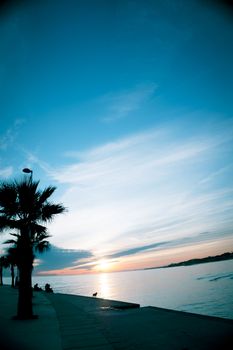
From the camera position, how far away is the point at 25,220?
11.8m

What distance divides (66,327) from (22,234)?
454 centimetres

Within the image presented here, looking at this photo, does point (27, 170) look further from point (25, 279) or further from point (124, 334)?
point (124, 334)

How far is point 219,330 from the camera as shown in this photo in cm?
717

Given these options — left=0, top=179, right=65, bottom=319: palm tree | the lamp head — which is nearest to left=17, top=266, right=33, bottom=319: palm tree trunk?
left=0, top=179, right=65, bottom=319: palm tree

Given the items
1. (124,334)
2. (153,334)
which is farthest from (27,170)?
(153,334)

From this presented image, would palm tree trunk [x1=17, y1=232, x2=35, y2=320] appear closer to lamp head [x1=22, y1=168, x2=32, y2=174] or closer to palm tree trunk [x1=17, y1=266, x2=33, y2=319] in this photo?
palm tree trunk [x1=17, y1=266, x2=33, y2=319]

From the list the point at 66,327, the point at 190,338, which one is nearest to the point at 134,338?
the point at 190,338

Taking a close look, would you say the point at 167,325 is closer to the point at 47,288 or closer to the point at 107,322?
the point at 107,322

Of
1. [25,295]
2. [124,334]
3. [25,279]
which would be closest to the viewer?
[124,334]

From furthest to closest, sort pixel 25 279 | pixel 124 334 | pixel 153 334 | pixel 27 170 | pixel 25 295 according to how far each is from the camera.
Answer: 1. pixel 27 170
2. pixel 25 279
3. pixel 25 295
4. pixel 124 334
5. pixel 153 334

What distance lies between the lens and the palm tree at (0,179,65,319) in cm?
1118

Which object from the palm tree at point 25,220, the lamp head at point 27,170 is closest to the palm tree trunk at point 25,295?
the palm tree at point 25,220

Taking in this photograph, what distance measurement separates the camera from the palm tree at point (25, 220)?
11180 mm

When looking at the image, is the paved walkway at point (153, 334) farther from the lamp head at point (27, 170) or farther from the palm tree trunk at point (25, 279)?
the lamp head at point (27, 170)
